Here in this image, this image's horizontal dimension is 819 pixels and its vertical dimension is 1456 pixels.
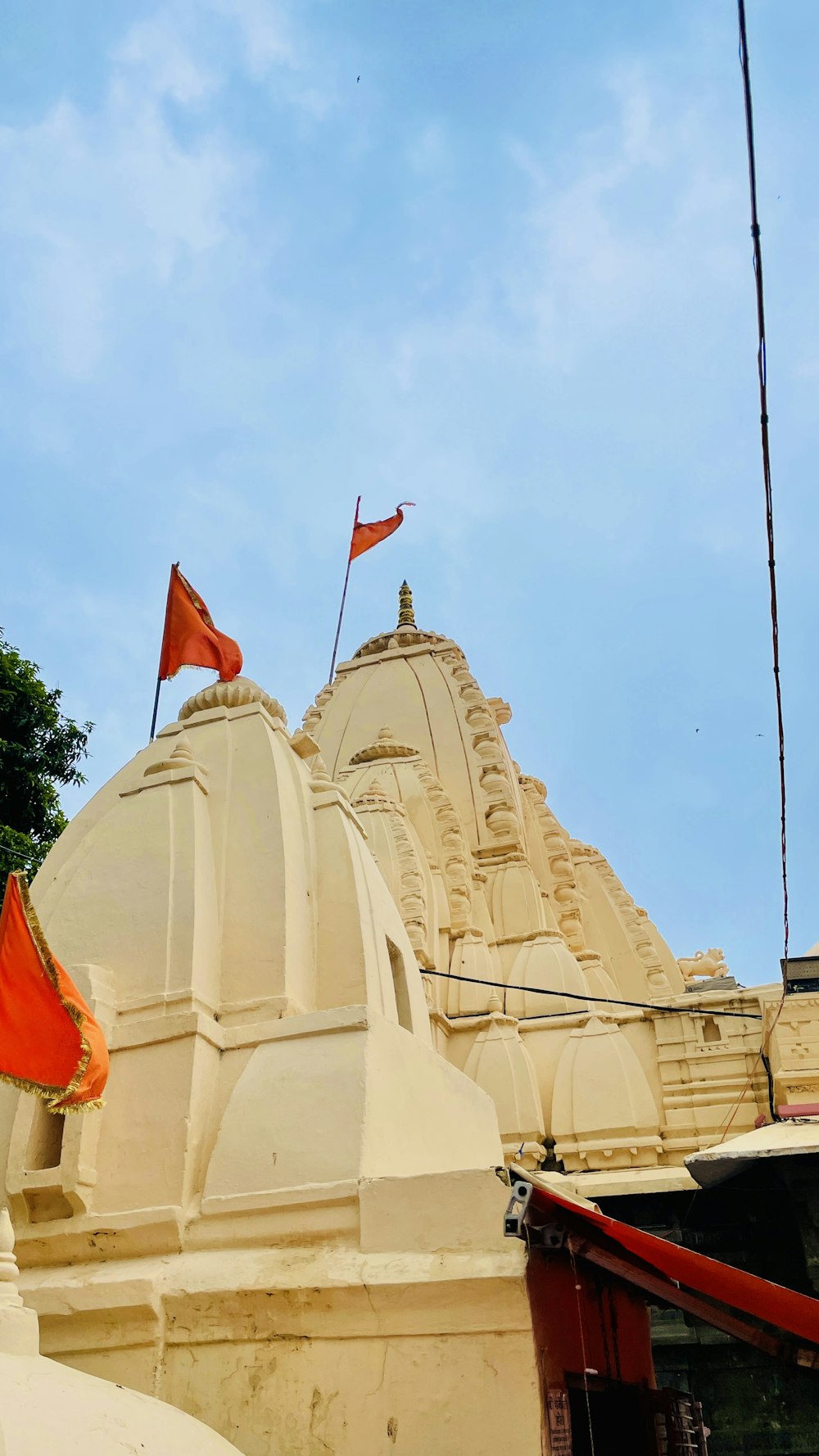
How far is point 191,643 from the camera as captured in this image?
1152 cm

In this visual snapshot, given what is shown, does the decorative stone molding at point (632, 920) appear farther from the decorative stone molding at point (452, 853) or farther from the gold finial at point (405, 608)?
the gold finial at point (405, 608)

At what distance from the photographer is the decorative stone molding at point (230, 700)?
10883 millimetres

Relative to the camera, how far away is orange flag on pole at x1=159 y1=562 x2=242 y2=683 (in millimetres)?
11469

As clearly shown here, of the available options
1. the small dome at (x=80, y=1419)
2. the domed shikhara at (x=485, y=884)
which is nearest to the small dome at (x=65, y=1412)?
the small dome at (x=80, y=1419)

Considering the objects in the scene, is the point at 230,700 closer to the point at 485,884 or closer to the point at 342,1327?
the point at 342,1327

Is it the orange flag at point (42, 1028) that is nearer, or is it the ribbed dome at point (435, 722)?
the orange flag at point (42, 1028)

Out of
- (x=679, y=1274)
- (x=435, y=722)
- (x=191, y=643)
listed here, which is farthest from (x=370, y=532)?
(x=679, y=1274)

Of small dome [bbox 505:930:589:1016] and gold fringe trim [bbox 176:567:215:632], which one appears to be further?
small dome [bbox 505:930:589:1016]

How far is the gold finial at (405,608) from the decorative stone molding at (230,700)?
56.6 feet

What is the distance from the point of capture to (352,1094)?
729cm

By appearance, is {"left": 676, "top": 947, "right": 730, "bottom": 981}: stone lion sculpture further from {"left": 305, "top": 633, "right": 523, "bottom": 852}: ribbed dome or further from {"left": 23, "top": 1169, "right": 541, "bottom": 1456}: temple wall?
{"left": 23, "top": 1169, "right": 541, "bottom": 1456}: temple wall

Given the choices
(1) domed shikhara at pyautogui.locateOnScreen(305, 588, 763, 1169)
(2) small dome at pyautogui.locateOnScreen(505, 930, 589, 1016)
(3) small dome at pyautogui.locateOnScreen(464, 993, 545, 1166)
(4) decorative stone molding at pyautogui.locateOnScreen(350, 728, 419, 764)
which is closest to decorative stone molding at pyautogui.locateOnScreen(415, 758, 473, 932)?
(1) domed shikhara at pyautogui.locateOnScreen(305, 588, 763, 1169)

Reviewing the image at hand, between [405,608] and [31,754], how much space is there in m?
15.6

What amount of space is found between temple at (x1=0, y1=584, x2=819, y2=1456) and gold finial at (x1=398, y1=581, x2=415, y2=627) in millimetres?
15538
